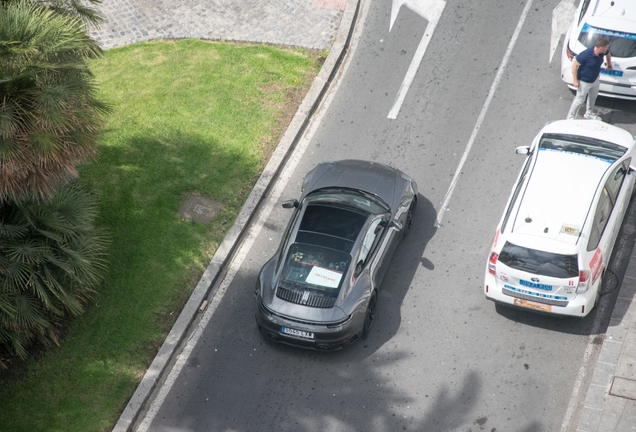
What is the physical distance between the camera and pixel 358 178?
12.5 metres

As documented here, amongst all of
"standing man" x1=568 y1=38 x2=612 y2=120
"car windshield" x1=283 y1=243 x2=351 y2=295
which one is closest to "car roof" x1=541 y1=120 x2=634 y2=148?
"standing man" x1=568 y1=38 x2=612 y2=120

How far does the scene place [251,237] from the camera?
43.5 feet

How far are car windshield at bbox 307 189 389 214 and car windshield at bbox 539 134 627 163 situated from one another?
9.38 feet

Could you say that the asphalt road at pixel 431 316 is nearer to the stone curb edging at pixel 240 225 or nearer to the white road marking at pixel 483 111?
the white road marking at pixel 483 111

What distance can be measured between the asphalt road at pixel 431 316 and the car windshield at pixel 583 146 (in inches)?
57.4

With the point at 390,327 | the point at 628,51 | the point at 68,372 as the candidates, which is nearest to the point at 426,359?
the point at 390,327

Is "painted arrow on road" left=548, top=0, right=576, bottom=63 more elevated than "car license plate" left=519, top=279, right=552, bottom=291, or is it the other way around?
"painted arrow on road" left=548, top=0, right=576, bottom=63

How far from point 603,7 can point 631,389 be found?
24.6 ft

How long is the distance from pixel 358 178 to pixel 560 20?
6.63m

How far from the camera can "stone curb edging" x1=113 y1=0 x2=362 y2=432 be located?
445 inches

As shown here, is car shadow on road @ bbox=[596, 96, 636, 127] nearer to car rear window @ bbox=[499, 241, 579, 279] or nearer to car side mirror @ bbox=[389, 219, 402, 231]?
car rear window @ bbox=[499, 241, 579, 279]

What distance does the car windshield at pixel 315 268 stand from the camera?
11.2 metres

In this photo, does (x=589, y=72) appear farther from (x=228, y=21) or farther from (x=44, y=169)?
(x=44, y=169)

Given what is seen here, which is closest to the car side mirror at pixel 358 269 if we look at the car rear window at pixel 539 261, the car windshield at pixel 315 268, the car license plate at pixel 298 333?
the car windshield at pixel 315 268
